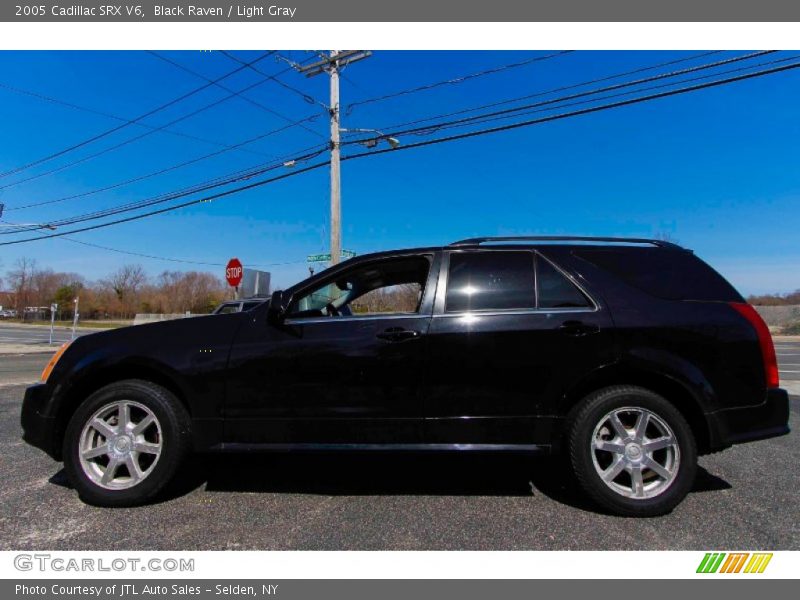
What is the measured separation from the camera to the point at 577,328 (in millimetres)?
2980

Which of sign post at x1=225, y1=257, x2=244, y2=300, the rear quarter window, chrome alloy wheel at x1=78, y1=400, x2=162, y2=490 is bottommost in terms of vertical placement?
chrome alloy wheel at x1=78, y1=400, x2=162, y2=490

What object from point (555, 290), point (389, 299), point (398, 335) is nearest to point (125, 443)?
point (398, 335)

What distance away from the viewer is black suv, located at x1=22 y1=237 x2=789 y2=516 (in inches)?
115

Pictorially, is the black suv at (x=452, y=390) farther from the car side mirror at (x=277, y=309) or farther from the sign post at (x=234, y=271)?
the sign post at (x=234, y=271)

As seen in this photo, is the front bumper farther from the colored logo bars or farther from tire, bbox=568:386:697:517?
the colored logo bars

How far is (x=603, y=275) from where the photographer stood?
316 centimetres

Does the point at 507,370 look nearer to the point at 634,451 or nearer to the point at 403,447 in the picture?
the point at 403,447

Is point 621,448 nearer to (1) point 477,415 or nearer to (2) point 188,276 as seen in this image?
(1) point 477,415

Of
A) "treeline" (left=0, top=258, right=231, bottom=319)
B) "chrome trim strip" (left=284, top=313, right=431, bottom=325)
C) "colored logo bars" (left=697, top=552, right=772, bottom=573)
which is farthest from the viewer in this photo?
"treeline" (left=0, top=258, right=231, bottom=319)

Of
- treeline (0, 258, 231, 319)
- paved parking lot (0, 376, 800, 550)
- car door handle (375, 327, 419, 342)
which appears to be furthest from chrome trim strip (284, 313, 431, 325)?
treeline (0, 258, 231, 319)

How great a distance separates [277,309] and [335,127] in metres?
11.6

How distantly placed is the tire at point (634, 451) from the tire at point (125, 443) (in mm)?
2586

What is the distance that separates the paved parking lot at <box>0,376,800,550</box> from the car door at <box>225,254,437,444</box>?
378mm
